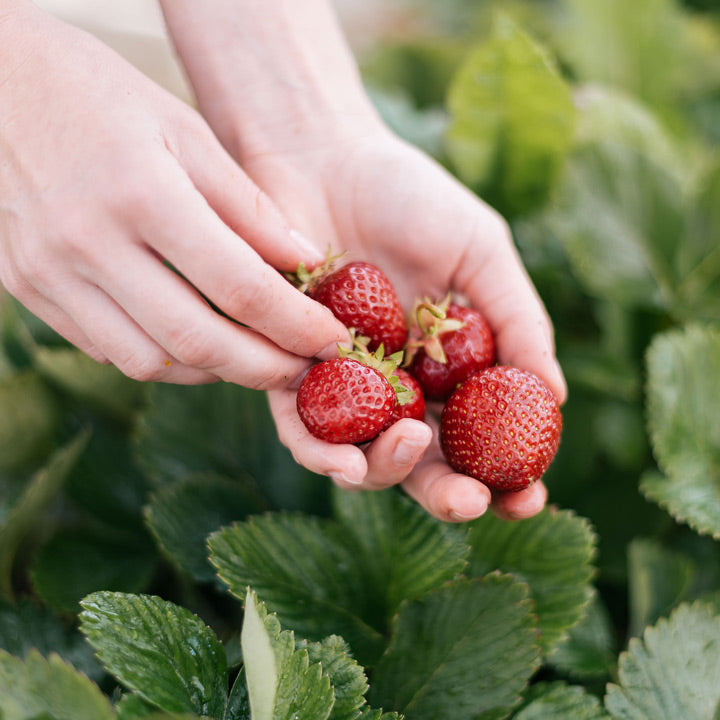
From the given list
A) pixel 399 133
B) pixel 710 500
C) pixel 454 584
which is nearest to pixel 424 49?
pixel 399 133

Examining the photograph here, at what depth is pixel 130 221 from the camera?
0.65 meters

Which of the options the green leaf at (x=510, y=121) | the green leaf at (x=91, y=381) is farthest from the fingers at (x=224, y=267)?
the green leaf at (x=510, y=121)

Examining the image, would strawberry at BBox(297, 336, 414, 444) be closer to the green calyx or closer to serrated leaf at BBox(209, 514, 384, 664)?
the green calyx

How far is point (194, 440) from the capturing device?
38.9 inches

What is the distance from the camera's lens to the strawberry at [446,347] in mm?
847

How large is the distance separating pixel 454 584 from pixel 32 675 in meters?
0.40

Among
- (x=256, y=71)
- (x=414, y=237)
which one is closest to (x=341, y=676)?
(x=414, y=237)

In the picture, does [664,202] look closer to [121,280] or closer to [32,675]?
[121,280]

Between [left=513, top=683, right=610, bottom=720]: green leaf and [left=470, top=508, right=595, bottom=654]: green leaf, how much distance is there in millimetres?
54

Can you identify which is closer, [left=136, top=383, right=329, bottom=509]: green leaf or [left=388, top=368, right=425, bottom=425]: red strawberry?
[left=388, top=368, right=425, bottom=425]: red strawberry

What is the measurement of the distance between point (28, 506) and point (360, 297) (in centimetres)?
46

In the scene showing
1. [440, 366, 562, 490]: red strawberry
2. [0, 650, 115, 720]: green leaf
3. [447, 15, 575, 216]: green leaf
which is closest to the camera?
[0, 650, 115, 720]: green leaf

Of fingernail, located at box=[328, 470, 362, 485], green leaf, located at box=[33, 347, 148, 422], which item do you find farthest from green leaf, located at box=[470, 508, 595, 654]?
green leaf, located at box=[33, 347, 148, 422]

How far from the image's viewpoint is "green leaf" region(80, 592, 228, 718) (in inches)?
22.4
